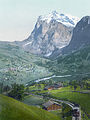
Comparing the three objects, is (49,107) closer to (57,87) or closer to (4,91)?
(4,91)

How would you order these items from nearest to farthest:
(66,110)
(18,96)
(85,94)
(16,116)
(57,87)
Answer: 1. (16,116)
2. (66,110)
3. (18,96)
4. (85,94)
5. (57,87)

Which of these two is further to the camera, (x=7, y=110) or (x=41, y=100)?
(x=41, y=100)

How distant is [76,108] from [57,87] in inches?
2063

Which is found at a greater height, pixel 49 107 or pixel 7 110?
pixel 7 110

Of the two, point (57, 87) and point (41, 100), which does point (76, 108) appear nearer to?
point (41, 100)

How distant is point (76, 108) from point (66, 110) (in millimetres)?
6115

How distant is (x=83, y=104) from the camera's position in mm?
83875

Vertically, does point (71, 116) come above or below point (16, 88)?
below

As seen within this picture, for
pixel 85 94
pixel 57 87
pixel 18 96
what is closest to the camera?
pixel 18 96

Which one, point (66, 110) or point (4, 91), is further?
point (4, 91)

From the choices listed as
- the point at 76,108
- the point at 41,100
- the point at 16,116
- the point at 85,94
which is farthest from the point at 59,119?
the point at 85,94

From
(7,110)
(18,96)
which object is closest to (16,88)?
(18,96)

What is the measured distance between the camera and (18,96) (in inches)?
3612

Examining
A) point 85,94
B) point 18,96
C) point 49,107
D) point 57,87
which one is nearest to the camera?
point 49,107
